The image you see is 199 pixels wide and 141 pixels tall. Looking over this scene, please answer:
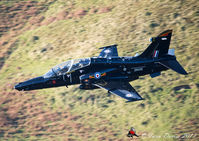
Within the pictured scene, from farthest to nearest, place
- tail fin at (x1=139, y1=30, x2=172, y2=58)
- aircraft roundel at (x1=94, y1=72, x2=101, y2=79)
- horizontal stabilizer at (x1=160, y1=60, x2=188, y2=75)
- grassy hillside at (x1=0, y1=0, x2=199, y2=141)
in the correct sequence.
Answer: grassy hillside at (x1=0, y1=0, x2=199, y2=141)
tail fin at (x1=139, y1=30, x2=172, y2=58)
horizontal stabilizer at (x1=160, y1=60, x2=188, y2=75)
aircraft roundel at (x1=94, y1=72, x2=101, y2=79)

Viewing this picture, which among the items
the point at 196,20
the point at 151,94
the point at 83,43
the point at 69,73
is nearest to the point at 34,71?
the point at 83,43

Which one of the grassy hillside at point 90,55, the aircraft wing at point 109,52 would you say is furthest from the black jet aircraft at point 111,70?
the grassy hillside at point 90,55

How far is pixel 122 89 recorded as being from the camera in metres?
20.9

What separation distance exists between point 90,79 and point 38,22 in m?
20.7

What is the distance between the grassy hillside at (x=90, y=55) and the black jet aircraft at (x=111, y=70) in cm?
397

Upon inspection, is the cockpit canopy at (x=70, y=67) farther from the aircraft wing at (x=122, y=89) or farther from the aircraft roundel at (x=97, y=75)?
the aircraft wing at (x=122, y=89)

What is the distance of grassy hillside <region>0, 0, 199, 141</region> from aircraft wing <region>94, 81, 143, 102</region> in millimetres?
3856

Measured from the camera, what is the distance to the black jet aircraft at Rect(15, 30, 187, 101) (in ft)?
69.2

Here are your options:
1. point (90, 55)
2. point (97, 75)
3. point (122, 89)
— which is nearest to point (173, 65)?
point (122, 89)

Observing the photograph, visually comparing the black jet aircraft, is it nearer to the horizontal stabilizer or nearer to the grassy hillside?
the horizontal stabilizer

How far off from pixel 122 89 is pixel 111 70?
201 centimetres

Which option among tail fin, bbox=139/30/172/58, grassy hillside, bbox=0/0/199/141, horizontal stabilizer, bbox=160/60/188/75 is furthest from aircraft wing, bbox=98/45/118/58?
horizontal stabilizer, bbox=160/60/188/75

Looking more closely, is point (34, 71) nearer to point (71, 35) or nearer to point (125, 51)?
point (71, 35)

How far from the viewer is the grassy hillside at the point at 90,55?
2314cm
